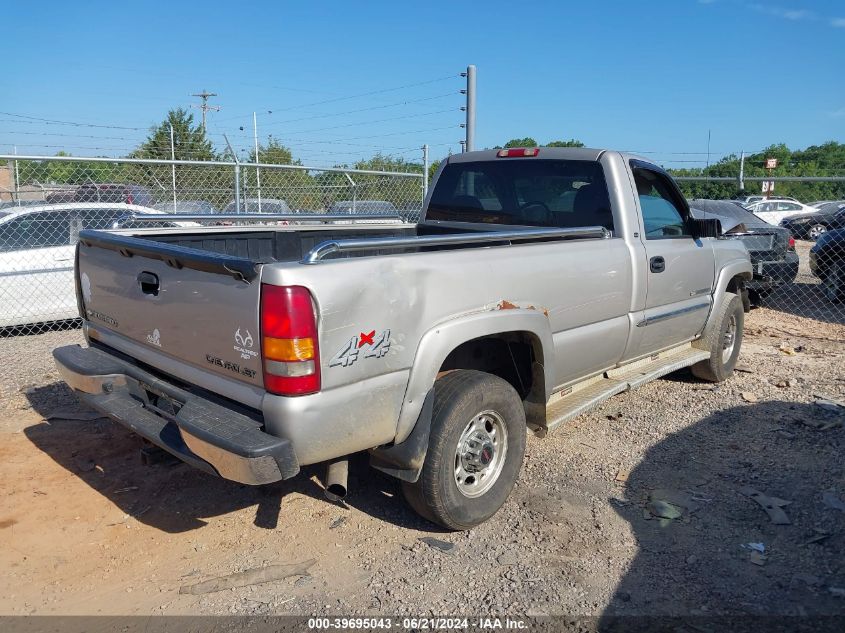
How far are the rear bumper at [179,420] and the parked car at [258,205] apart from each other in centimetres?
647

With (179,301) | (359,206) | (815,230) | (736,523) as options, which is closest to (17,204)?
(359,206)

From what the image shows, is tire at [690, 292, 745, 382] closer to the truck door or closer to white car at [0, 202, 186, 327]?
the truck door

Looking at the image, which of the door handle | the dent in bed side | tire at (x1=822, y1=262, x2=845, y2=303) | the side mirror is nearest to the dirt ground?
the dent in bed side

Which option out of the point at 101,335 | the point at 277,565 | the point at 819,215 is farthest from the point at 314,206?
the point at 819,215

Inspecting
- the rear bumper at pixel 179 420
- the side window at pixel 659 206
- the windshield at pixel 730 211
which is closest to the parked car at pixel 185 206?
the rear bumper at pixel 179 420

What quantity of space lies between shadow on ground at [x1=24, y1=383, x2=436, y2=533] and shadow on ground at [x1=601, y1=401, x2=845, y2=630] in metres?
1.23

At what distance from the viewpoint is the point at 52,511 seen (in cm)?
385

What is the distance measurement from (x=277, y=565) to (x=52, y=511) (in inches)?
57.0

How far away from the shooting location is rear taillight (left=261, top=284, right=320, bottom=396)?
2.72 m

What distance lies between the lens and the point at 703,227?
5426 millimetres

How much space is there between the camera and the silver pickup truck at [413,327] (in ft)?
9.25

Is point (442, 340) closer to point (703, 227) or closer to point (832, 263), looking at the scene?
point (703, 227)

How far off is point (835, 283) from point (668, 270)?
23.1ft

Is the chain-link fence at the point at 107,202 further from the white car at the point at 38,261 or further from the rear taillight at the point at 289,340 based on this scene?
A: the rear taillight at the point at 289,340
